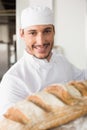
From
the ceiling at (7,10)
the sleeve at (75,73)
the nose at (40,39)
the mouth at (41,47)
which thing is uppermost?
the ceiling at (7,10)

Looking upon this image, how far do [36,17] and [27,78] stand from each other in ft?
0.70

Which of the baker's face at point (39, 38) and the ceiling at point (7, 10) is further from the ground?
the ceiling at point (7, 10)

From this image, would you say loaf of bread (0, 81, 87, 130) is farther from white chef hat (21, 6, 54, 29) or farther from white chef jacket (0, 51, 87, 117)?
white chef hat (21, 6, 54, 29)

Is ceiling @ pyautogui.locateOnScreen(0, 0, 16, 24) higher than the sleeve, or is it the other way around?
ceiling @ pyautogui.locateOnScreen(0, 0, 16, 24)

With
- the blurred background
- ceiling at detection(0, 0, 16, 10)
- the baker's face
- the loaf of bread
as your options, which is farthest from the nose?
ceiling at detection(0, 0, 16, 10)

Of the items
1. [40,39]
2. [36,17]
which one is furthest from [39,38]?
[36,17]

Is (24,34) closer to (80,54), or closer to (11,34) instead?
(80,54)

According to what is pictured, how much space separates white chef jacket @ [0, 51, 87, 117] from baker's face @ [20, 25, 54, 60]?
0.06 m

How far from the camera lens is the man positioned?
0.94 metres

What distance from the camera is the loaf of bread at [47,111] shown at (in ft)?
2.07

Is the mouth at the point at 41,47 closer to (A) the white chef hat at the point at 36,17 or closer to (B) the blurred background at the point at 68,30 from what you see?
(A) the white chef hat at the point at 36,17

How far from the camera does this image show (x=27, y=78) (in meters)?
0.99

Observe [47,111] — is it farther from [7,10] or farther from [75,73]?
[7,10]

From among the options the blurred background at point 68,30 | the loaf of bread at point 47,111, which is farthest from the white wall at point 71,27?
the loaf of bread at point 47,111
